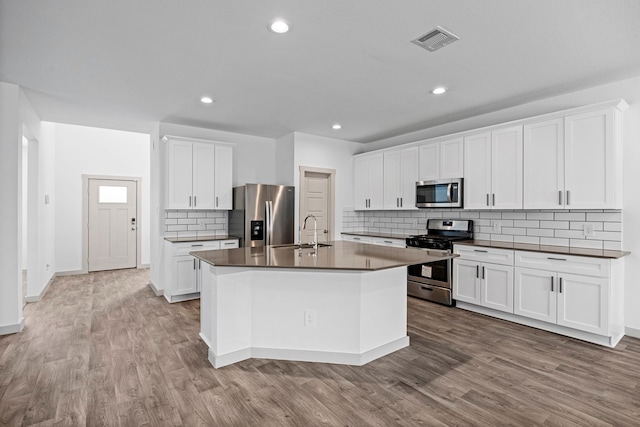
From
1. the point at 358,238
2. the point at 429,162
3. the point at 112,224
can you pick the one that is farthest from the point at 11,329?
the point at 429,162

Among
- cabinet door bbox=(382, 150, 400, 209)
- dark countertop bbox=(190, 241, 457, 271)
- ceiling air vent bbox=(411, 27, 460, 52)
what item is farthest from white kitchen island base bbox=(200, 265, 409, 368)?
cabinet door bbox=(382, 150, 400, 209)

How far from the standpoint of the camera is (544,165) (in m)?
3.81

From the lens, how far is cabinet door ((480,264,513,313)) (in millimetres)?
3883

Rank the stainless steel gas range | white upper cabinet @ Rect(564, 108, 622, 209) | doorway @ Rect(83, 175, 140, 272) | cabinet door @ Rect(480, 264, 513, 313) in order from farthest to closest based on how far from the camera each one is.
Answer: doorway @ Rect(83, 175, 140, 272) → the stainless steel gas range → cabinet door @ Rect(480, 264, 513, 313) → white upper cabinet @ Rect(564, 108, 622, 209)

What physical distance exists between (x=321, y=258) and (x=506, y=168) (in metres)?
2.81

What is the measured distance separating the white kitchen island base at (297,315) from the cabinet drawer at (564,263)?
1828 mm

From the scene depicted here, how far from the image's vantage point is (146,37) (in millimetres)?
2602

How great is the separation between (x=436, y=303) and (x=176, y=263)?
146 inches

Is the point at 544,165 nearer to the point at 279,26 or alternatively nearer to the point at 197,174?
the point at 279,26

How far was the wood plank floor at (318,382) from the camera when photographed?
2.13m

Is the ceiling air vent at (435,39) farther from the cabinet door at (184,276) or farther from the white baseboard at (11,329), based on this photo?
the white baseboard at (11,329)

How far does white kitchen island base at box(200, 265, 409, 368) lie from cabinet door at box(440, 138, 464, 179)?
7.96ft

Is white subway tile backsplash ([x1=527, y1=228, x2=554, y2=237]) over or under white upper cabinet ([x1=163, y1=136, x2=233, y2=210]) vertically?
under

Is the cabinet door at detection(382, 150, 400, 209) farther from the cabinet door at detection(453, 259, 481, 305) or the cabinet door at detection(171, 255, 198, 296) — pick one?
the cabinet door at detection(171, 255, 198, 296)
